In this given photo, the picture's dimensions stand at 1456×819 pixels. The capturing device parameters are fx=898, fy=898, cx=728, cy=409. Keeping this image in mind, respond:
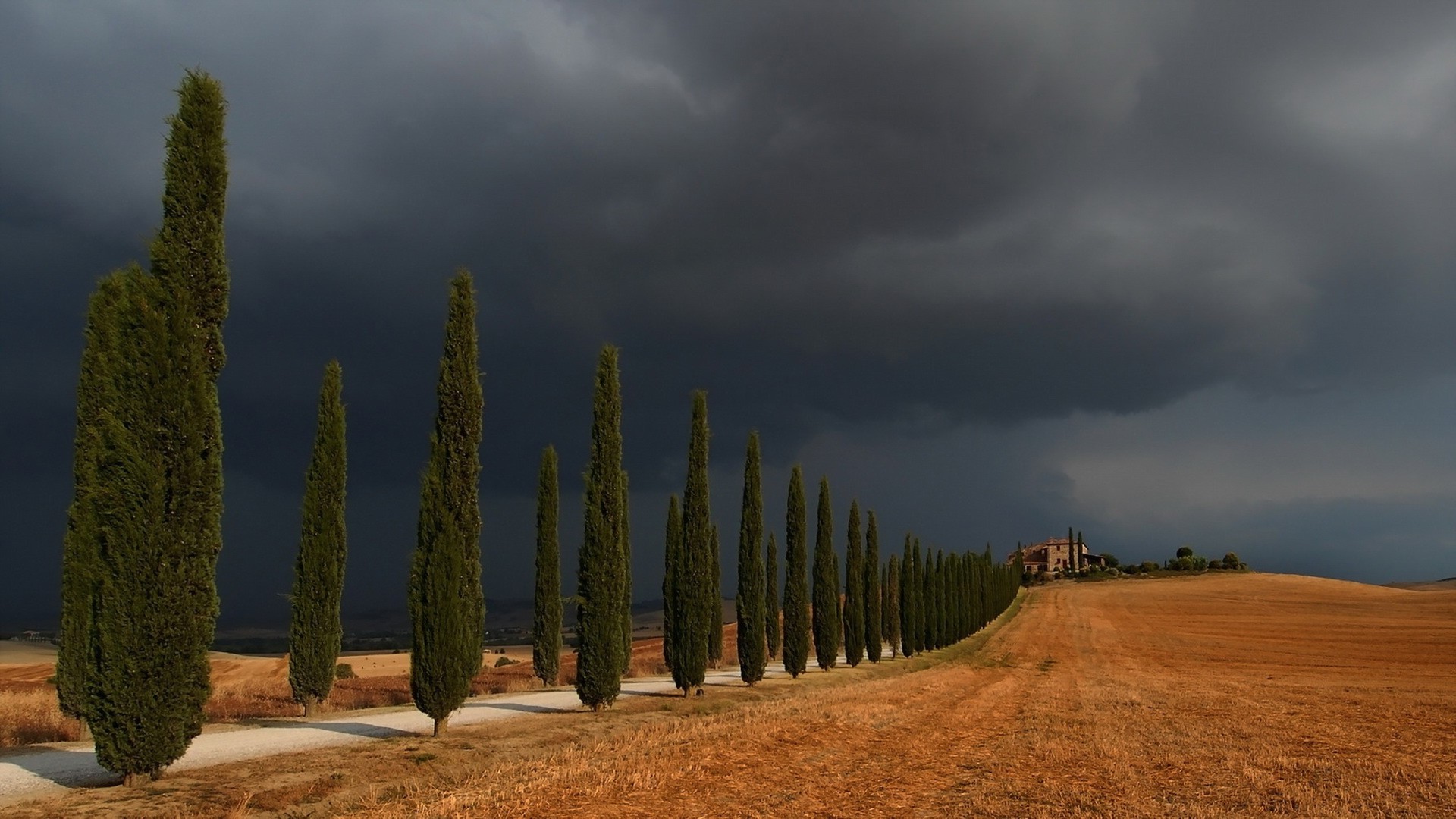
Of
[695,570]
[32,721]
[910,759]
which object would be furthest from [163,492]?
[695,570]

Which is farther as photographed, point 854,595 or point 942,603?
point 942,603

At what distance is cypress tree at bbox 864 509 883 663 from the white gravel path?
72.0ft

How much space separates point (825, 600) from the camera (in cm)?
4106

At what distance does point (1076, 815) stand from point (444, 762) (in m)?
10.1

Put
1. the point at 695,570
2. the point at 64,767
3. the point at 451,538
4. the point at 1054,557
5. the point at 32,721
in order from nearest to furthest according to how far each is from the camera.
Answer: the point at 64,767
the point at 451,538
the point at 32,721
the point at 695,570
the point at 1054,557

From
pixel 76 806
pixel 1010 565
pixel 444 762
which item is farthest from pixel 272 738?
pixel 1010 565

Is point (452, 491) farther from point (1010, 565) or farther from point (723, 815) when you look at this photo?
point (1010, 565)

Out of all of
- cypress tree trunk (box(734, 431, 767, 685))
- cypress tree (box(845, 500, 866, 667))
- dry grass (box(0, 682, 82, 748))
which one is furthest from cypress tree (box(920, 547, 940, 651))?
dry grass (box(0, 682, 82, 748))

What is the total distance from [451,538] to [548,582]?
16.2 metres

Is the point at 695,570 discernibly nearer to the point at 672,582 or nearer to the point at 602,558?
the point at 672,582

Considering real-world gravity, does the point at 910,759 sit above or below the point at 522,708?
above

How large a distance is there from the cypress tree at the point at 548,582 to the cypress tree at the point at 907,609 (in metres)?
24.4

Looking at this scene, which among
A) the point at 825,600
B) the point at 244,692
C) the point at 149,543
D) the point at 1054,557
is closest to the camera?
the point at 149,543

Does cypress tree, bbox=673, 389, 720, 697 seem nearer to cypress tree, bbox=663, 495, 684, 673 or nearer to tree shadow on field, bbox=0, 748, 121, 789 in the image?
cypress tree, bbox=663, 495, 684, 673
